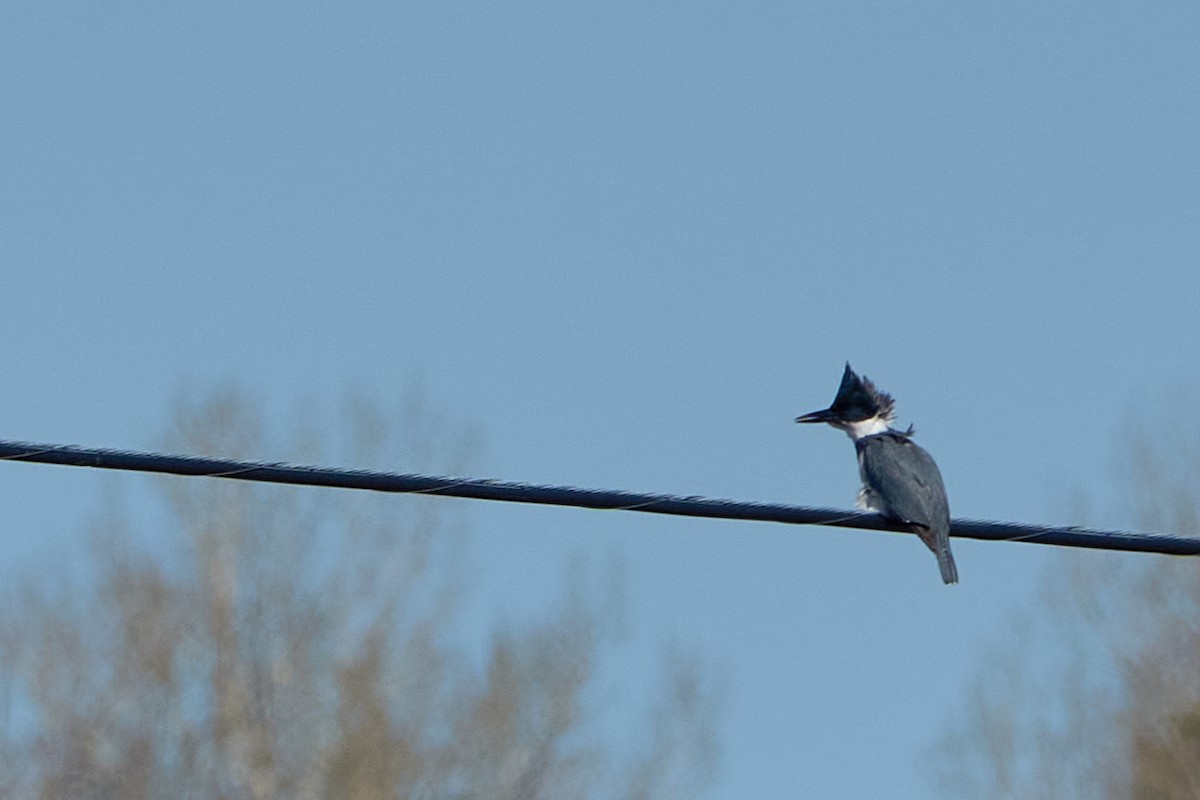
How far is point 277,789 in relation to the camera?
21.3m

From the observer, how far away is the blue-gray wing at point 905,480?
9.05 metres

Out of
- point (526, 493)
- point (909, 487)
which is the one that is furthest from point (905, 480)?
point (526, 493)

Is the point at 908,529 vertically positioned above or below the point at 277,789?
above

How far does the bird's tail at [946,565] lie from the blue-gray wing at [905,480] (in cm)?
12

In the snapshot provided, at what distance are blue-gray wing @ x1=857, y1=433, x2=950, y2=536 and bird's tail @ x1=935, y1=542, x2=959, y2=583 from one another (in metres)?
0.12

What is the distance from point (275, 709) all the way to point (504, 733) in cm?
245

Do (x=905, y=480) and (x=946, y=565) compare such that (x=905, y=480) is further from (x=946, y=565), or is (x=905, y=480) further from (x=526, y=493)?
(x=526, y=493)

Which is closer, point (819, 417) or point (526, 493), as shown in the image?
point (526, 493)

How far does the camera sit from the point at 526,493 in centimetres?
652

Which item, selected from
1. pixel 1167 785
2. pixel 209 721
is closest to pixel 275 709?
pixel 209 721

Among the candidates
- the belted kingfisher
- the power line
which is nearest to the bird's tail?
the belted kingfisher

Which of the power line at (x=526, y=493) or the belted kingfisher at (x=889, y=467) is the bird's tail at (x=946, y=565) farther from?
the power line at (x=526, y=493)

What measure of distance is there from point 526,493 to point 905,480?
126 inches

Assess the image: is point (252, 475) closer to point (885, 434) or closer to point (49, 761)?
point (885, 434)
